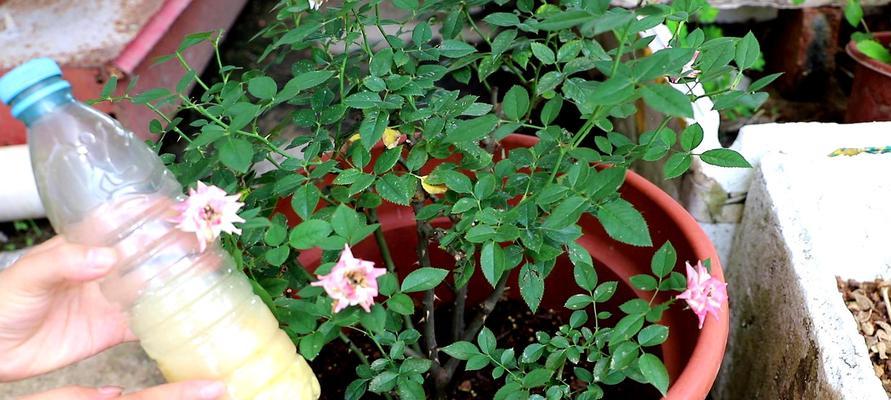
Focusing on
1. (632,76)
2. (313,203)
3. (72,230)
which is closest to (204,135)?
(313,203)

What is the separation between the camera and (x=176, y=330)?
0.98m

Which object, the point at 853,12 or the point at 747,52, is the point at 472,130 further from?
the point at 853,12

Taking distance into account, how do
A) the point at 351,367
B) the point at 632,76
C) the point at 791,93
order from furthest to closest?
the point at 791,93 < the point at 351,367 < the point at 632,76

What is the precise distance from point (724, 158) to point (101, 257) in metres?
0.76

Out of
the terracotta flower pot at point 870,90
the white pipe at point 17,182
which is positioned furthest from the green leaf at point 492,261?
the white pipe at point 17,182

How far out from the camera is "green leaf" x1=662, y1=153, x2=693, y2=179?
0.97 metres

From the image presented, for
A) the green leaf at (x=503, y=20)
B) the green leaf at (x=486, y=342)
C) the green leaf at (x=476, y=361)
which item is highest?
the green leaf at (x=503, y=20)

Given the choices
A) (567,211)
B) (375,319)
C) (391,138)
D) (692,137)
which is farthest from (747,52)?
(375,319)

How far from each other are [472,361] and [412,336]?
0.28 feet

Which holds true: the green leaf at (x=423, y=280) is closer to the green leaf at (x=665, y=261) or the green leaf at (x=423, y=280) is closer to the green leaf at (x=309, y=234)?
the green leaf at (x=309, y=234)

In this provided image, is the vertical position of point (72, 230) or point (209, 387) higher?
point (72, 230)

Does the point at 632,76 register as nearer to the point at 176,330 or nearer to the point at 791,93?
the point at 176,330

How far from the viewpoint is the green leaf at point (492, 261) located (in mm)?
899

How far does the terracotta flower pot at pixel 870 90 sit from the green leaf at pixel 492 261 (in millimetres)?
1325
